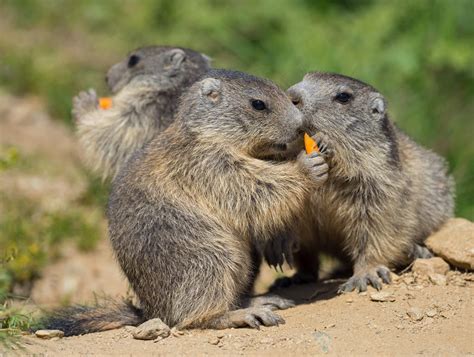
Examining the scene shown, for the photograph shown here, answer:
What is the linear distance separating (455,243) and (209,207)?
7.73ft

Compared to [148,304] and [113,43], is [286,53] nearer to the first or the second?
[113,43]

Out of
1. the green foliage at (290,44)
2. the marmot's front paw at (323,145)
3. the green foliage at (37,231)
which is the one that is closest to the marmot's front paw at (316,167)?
the marmot's front paw at (323,145)

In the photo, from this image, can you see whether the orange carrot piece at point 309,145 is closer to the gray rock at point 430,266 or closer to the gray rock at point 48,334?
the gray rock at point 430,266

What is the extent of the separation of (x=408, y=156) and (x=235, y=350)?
115 inches

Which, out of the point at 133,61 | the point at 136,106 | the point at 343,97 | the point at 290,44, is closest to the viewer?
the point at 343,97

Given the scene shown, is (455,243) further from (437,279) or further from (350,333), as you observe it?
(350,333)

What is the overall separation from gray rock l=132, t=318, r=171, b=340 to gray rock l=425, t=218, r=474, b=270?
8.74ft

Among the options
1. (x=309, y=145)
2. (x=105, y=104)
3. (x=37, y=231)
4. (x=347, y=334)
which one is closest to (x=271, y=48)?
(x=105, y=104)

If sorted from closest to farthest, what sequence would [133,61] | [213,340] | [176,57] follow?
[213,340] → [176,57] → [133,61]

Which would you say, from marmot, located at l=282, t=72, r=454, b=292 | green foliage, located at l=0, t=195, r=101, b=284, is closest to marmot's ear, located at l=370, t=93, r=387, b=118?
marmot, located at l=282, t=72, r=454, b=292

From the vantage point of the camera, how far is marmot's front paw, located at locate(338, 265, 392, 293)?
278 inches

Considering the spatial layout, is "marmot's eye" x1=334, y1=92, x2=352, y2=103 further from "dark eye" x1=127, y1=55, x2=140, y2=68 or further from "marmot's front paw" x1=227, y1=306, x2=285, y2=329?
"dark eye" x1=127, y1=55, x2=140, y2=68

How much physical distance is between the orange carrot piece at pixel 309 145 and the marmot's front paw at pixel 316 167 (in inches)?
3.8

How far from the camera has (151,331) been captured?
243 inches
